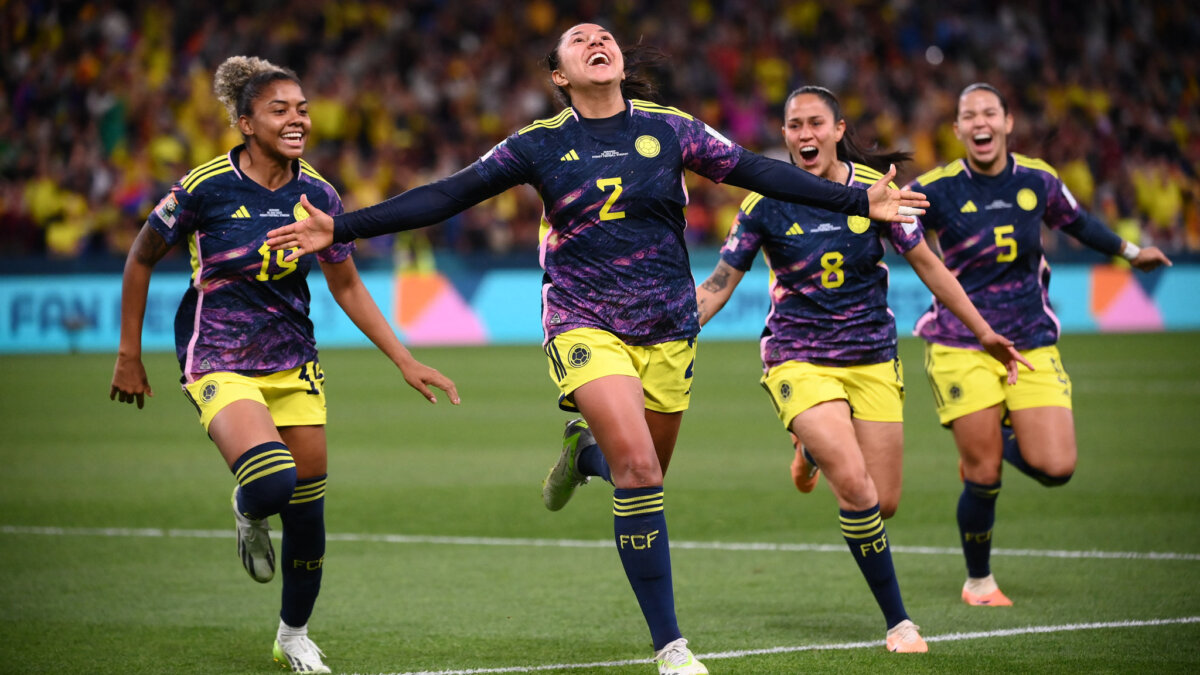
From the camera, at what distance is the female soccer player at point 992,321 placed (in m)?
7.29

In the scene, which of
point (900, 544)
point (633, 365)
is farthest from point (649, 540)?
point (900, 544)

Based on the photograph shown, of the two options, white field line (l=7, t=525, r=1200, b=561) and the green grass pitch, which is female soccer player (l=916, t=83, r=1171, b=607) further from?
white field line (l=7, t=525, r=1200, b=561)

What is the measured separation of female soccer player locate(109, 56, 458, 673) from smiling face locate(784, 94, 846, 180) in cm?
203

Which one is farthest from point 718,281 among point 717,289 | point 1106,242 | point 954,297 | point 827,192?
point 1106,242

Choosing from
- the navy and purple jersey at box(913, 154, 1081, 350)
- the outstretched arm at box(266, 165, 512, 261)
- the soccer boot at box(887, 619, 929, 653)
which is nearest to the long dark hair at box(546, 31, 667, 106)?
the outstretched arm at box(266, 165, 512, 261)

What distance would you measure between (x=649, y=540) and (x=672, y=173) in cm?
139

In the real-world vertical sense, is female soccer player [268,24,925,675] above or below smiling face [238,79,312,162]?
below

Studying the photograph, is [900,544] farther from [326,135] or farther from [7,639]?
[326,135]

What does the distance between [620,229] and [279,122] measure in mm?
1483

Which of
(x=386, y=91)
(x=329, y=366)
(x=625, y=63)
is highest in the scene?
(x=386, y=91)

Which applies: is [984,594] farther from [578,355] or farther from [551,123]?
[551,123]

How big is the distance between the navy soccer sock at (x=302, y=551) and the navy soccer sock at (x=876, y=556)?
218cm

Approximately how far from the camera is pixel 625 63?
6293mm

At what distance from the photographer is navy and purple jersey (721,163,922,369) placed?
6660 millimetres
